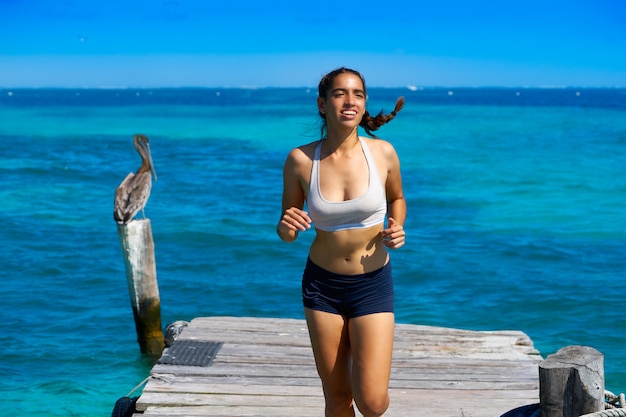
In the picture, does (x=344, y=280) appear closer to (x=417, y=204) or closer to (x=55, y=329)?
(x=55, y=329)

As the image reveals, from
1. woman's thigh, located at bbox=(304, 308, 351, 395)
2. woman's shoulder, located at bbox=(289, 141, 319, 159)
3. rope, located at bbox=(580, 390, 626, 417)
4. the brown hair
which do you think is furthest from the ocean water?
rope, located at bbox=(580, 390, 626, 417)

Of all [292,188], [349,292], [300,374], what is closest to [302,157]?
[292,188]

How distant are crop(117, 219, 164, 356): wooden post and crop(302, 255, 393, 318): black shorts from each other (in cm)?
539

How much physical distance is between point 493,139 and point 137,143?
3818 cm

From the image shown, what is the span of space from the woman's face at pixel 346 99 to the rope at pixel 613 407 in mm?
2025

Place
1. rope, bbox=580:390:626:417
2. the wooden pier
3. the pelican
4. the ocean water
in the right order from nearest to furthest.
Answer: rope, bbox=580:390:626:417
the wooden pier
the pelican
the ocean water

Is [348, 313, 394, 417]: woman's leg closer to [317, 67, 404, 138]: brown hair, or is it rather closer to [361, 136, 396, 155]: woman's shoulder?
[361, 136, 396, 155]: woman's shoulder

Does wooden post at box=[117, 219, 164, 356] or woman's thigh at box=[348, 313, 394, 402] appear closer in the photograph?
woman's thigh at box=[348, 313, 394, 402]

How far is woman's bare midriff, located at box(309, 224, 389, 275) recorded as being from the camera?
415cm

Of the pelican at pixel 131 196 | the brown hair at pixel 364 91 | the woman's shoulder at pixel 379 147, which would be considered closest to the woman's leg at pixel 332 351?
the woman's shoulder at pixel 379 147

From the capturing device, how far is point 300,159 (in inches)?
166

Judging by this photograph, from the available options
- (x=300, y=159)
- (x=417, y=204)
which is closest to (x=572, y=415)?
(x=300, y=159)

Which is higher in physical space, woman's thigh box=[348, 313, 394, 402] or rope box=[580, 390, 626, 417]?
woman's thigh box=[348, 313, 394, 402]

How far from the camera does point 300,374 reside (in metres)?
6.28
